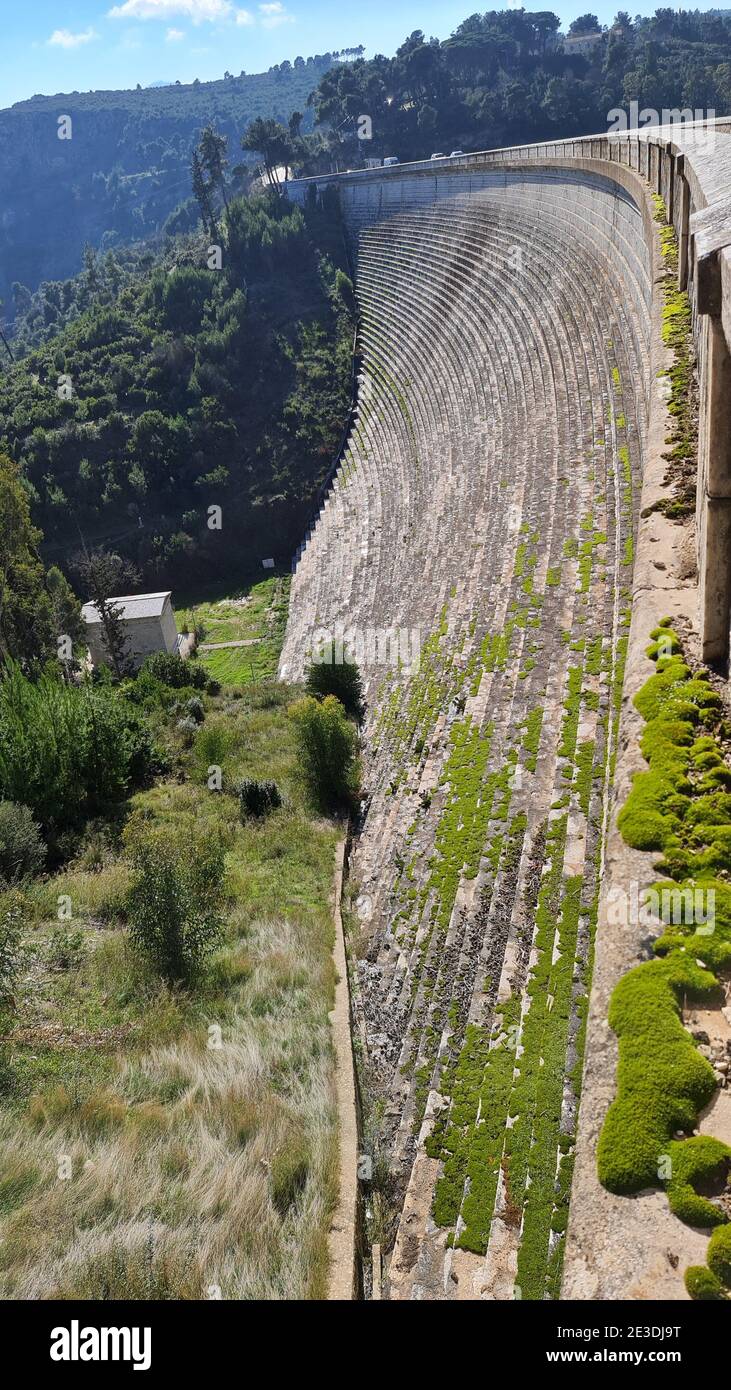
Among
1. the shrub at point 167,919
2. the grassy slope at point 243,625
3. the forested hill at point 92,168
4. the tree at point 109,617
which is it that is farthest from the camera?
the forested hill at point 92,168

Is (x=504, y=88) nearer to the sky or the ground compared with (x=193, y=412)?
nearer to the sky

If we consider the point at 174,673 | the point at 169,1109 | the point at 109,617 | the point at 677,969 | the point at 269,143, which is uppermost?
the point at 269,143

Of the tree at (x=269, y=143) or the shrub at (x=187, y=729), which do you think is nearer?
the shrub at (x=187, y=729)

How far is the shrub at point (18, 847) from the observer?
12.0m

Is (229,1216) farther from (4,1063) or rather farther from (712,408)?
(712,408)

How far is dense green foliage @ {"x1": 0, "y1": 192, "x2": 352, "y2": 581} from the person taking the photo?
120 ft

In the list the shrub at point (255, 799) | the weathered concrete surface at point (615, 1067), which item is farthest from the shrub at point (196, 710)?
the weathered concrete surface at point (615, 1067)

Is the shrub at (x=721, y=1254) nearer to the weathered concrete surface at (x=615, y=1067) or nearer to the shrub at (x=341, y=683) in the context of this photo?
the weathered concrete surface at (x=615, y=1067)

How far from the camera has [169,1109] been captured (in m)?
7.35

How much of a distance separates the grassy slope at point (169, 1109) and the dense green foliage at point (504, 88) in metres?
64.7

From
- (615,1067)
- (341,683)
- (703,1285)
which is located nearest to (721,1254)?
(703,1285)

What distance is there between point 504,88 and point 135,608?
64756mm

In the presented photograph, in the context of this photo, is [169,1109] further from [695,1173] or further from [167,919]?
[695,1173]
